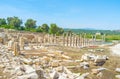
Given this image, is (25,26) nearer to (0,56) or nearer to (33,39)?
(33,39)

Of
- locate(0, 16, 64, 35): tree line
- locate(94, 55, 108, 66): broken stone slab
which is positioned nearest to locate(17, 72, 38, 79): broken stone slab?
locate(94, 55, 108, 66): broken stone slab

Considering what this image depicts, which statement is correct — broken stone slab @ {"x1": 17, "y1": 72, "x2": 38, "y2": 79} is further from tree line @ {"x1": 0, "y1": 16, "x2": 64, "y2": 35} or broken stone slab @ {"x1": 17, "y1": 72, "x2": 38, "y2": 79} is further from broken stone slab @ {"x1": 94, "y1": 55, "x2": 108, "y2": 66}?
tree line @ {"x1": 0, "y1": 16, "x2": 64, "y2": 35}

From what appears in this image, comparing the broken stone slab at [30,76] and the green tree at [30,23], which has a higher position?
the green tree at [30,23]

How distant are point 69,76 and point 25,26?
246 ft

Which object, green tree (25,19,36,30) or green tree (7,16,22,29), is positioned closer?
green tree (7,16,22,29)

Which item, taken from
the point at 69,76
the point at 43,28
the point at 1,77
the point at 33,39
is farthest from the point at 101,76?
the point at 43,28

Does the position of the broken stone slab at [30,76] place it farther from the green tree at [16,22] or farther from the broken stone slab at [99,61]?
the green tree at [16,22]

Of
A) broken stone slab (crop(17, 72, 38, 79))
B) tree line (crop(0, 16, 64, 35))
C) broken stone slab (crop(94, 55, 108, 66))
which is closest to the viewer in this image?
broken stone slab (crop(17, 72, 38, 79))

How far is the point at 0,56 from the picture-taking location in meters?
22.9

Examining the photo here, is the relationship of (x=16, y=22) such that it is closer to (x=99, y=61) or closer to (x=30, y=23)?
(x=30, y=23)

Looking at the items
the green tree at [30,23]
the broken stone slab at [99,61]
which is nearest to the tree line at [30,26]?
the green tree at [30,23]

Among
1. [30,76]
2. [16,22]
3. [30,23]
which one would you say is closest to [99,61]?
[30,76]

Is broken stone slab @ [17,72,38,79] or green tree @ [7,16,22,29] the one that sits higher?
green tree @ [7,16,22,29]

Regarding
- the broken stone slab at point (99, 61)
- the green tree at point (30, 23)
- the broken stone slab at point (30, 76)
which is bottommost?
the broken stone slab at point (99, 61)
